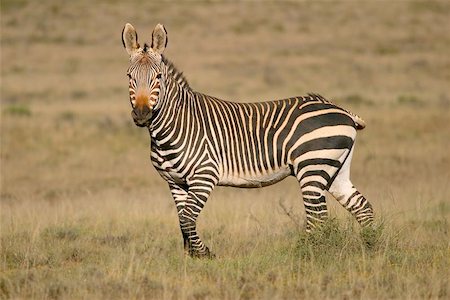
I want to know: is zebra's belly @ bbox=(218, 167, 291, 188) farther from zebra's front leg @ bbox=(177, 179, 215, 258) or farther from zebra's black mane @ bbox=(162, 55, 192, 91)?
zebra's black mane @ bbox=(162, 55, 192, 91)

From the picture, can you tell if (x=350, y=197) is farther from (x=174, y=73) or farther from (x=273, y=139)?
(x=174, y=73)

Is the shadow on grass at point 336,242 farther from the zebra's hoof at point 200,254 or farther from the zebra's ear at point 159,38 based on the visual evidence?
the zebra's ear at point 159,38

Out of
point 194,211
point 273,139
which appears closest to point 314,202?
point 273,139

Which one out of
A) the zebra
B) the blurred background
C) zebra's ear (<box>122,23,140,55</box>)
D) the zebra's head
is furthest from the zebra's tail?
the blurred background

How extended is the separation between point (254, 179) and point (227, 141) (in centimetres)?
51

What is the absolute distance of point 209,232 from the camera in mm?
10508

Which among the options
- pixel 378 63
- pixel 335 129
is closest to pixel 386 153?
pixel 335 129

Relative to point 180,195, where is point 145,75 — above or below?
above

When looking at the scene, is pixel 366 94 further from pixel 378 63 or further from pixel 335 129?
pixel 335 129

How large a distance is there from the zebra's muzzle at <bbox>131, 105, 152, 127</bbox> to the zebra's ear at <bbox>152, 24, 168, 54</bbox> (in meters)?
0.82

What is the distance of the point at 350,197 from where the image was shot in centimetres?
920

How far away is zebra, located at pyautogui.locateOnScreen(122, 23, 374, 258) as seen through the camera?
28.1 ft

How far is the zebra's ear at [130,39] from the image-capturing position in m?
8.73

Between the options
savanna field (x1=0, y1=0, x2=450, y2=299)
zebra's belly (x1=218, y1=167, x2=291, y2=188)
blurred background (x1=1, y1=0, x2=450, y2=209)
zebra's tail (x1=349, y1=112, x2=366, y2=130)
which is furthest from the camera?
blurred background (x1=1, y1=0, x2=450, y2=209)
